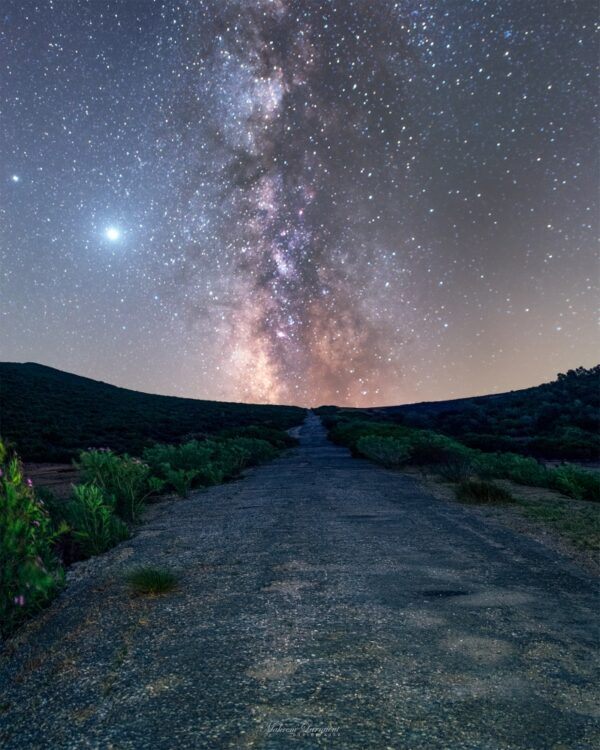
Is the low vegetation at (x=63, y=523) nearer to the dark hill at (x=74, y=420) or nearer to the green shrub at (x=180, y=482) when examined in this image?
the green shrub at (x=180, y=482)

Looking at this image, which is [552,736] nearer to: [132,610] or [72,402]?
[132,610]

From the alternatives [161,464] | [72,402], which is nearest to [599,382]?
[161,464]

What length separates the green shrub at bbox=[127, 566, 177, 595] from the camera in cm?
454

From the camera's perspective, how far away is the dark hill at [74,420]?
24.0 metres

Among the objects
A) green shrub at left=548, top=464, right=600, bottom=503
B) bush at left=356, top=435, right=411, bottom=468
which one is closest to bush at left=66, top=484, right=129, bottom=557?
green shrub at left=548, top=464, right=600, bottom=503

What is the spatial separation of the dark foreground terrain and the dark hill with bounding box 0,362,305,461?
51.5 ft

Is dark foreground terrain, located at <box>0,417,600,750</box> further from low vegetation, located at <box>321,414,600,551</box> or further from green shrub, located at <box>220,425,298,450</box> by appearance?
green shrub, located at <box>220,425,298,450</box>

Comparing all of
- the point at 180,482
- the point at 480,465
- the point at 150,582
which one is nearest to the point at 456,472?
the point at 480,465

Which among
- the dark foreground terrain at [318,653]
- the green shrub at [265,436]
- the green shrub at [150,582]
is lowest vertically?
the dark foreground terrain at [318,653]

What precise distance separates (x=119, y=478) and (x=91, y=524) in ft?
8.91

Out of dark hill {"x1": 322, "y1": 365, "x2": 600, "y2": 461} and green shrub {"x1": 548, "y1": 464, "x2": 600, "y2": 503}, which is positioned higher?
dark hill {"x1": 322, "y1": 365, "x2": 600, "y2": 461}

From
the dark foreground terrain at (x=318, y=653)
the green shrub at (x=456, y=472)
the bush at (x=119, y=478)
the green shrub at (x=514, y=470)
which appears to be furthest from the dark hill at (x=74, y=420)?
the dark foreground terrain at (x=318, y=653)

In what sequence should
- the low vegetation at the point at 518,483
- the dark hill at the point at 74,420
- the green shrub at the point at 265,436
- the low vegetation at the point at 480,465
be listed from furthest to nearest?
the green shrub at the point at 265,436 → the dark hill at the point at 74,420 → the low vegetation at the point at 480,465 → the low vegetation at the point at 518,483

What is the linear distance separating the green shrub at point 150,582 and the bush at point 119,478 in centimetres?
443
